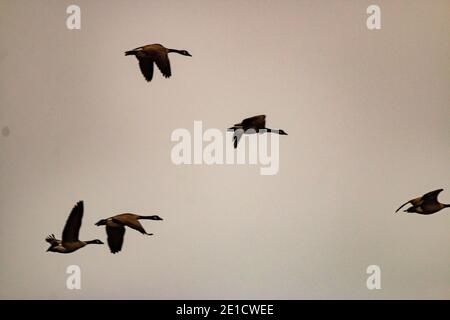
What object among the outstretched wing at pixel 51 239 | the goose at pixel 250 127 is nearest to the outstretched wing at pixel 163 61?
the goose at pixel 250 127

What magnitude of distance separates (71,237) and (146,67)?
0.59m

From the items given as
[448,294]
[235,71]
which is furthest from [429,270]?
[235,71]

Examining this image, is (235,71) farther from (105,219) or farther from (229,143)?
(105,219)

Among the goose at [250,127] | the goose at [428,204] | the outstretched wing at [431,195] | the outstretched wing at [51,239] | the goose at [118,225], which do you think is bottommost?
the outstretched wing at [51,239]

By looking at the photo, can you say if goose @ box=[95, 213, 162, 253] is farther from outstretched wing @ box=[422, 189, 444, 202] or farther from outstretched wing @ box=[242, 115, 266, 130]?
outstretched wing @ box=[422, 189, 444, 202]

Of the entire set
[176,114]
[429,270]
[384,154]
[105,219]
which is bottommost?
[429,270]

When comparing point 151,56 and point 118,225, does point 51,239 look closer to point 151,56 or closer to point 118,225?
point 118,225

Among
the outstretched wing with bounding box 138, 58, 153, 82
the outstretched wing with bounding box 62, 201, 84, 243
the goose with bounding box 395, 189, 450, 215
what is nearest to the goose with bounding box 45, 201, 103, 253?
the outstretched wing with bounding box 62, 201, 84, 243

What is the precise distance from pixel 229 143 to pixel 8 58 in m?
0.76

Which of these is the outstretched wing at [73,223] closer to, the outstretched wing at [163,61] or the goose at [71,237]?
the goose at [71,237]

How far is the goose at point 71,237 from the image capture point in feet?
4.74

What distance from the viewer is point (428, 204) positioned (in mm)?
1455

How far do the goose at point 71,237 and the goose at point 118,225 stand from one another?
0.21ft
